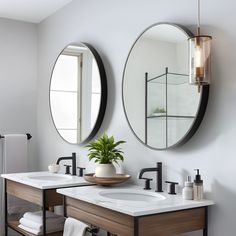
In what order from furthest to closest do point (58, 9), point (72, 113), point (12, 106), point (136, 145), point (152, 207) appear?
point (12, 106) < point (58, 9) < point (72, 113) < point (136, 145) < point (152, 207)

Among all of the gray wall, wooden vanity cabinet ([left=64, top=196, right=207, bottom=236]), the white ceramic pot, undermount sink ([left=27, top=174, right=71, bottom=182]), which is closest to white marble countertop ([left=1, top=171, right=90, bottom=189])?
undermount sink ([left=27, top=174, right=71, bottom=182])

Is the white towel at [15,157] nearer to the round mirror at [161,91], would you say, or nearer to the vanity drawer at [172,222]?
the round mirror at [161,91]

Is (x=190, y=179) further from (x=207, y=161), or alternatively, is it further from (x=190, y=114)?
(x=190, y=114)

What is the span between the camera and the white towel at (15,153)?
374cm

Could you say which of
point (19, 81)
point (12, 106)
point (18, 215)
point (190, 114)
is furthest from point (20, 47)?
point (190, 114)

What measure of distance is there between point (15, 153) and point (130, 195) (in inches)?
73.0

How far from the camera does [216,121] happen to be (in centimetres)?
200

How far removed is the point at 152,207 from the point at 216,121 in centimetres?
57

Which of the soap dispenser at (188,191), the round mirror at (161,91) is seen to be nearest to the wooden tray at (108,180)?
the round mirror at (161,91)

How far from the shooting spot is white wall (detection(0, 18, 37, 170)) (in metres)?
3.92

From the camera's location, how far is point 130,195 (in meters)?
2.31

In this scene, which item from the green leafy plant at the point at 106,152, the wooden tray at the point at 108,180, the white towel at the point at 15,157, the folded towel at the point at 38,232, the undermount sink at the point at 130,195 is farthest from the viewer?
the white towel at the point at 15,157

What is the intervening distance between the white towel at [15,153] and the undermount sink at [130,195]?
1747 mm

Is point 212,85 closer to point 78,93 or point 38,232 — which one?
point 78,93
